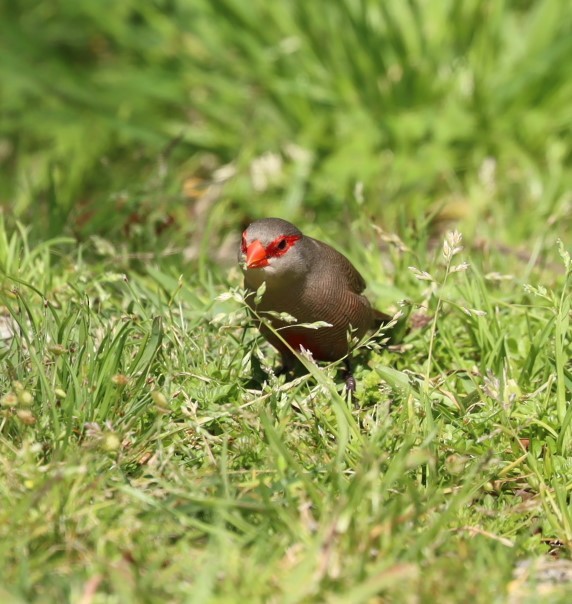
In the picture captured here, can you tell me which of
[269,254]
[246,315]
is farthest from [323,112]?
[269,254]

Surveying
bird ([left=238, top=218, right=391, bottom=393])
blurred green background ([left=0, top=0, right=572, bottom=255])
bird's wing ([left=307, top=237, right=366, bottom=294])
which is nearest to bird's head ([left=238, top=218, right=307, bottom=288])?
bird ([left=238, top=218, right=391, bottom=393])

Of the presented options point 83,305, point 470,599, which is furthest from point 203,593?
point 83,305

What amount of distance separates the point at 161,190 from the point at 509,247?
183cm

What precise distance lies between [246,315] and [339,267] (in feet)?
1.35

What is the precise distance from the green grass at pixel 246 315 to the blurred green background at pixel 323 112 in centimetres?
2

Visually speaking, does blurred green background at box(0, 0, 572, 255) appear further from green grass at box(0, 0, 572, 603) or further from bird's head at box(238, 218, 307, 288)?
bird's head at box(238, 218, 307, 288)

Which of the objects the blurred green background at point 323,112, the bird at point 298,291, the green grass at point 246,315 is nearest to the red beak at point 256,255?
the bird at point 298,291

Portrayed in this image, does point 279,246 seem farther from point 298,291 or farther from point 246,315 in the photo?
point 246,315

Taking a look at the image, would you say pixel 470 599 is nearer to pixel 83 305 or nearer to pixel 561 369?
pixel 561 369

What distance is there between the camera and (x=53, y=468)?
9.20 ft

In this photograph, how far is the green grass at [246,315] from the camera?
264 cm

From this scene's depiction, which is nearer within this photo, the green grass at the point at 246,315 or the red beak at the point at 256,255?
the green grass at the point at 246,315

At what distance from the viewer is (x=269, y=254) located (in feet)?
11.3

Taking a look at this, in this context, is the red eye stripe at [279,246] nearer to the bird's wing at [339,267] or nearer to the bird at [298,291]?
the bird at [298,291]
